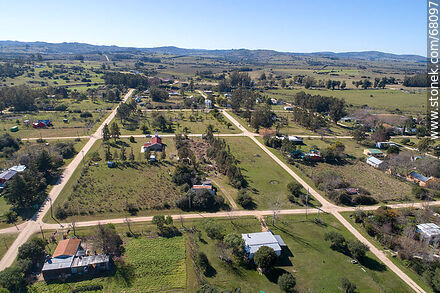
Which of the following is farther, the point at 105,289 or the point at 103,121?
the point at 103,121

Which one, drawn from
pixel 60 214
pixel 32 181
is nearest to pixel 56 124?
Answer: pixel 32 181

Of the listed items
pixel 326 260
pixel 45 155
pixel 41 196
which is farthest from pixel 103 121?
pixel 326 260

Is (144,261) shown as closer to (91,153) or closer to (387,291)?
(387,291)

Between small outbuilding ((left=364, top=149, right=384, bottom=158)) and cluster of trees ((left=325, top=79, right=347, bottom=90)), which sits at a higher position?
cluster of trees ((left=325, top=79, right=347, bottom=90))

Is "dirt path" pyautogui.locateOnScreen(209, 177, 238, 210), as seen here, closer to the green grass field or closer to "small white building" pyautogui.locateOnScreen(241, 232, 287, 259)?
"small white building" pyautogui.locateOnScreen(241, 232, 287, 259)

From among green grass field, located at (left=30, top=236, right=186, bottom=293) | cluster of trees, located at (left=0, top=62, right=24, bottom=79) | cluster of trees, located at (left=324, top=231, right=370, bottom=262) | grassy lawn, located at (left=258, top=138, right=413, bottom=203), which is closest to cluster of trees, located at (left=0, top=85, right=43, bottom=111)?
cluster of trees, located at (left=0, top=62, right=24, bottom=79)

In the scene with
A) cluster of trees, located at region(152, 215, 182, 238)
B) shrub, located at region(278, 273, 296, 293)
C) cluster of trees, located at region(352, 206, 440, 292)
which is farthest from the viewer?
cluster of trees, located at region(152, 215, 182, 238)
